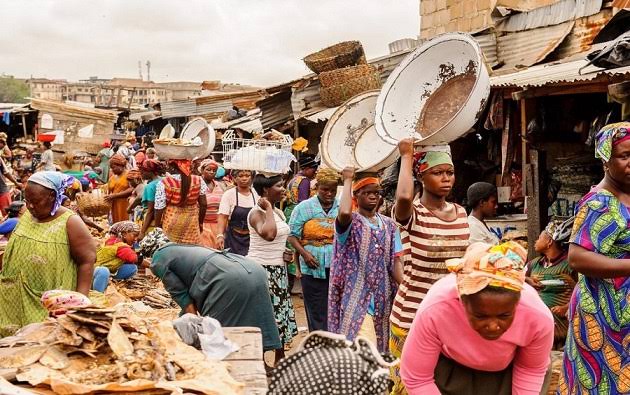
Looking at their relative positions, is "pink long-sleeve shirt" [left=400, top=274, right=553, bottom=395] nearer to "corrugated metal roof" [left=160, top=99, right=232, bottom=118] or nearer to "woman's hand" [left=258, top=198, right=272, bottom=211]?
"woman's hand" [left=258, top=198, right=272, bottom=211]

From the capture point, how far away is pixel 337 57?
1175 centimetres

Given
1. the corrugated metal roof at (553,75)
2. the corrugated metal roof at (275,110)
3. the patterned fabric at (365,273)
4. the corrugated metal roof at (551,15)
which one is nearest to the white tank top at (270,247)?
the patterned fabric at (365,273)

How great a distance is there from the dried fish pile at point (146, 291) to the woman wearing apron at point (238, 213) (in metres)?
0.81

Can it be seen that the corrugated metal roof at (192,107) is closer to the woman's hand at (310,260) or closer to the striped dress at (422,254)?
the woman's hand at (310,260)

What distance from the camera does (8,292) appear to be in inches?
175

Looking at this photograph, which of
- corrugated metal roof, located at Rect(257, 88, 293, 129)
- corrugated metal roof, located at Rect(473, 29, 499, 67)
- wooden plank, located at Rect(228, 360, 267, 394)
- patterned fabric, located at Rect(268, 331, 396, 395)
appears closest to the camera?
patterned fabric, located at Rect(268, 331, 396, 395)

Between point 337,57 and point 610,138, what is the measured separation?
8.53m

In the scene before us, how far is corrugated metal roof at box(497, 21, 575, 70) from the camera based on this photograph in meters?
9.95

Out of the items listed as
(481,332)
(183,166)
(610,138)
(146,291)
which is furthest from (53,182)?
(183,166)

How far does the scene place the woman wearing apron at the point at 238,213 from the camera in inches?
289

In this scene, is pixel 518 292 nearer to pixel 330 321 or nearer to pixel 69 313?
pixel 69 313

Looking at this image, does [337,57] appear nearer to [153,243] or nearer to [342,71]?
[342,71]

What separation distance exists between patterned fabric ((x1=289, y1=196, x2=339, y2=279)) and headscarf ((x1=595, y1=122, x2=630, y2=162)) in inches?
115

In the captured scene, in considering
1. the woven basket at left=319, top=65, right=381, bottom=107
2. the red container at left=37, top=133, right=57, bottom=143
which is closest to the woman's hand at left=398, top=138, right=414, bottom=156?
the woven basket at left=319, top=65, right=381, bottom=107
